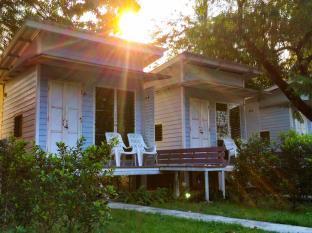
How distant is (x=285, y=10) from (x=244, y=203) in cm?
654

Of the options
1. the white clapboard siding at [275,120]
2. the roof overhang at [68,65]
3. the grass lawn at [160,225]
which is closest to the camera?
the grass lawn at [160,225]

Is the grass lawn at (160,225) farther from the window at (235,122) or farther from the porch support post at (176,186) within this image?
the window at (235,122)

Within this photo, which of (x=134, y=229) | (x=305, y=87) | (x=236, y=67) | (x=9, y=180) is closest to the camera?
(x=9, y=180)

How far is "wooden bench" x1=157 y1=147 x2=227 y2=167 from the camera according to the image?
34.7 ft

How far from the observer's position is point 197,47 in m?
14.6

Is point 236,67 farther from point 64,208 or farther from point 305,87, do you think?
point 64,208

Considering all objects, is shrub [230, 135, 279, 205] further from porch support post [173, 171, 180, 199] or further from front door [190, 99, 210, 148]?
front door [190, 99, 210, 148]

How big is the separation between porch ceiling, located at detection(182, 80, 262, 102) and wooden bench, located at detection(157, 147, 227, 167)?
10.3 feet

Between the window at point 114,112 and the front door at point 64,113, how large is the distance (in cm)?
66

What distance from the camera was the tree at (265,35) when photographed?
1237 centimetres

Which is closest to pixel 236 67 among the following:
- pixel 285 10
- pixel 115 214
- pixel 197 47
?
pixel 197 47

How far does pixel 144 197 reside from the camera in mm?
10219

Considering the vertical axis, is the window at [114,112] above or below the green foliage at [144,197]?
above

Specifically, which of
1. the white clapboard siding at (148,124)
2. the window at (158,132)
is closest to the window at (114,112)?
the white clapboard siding at (148,124)
